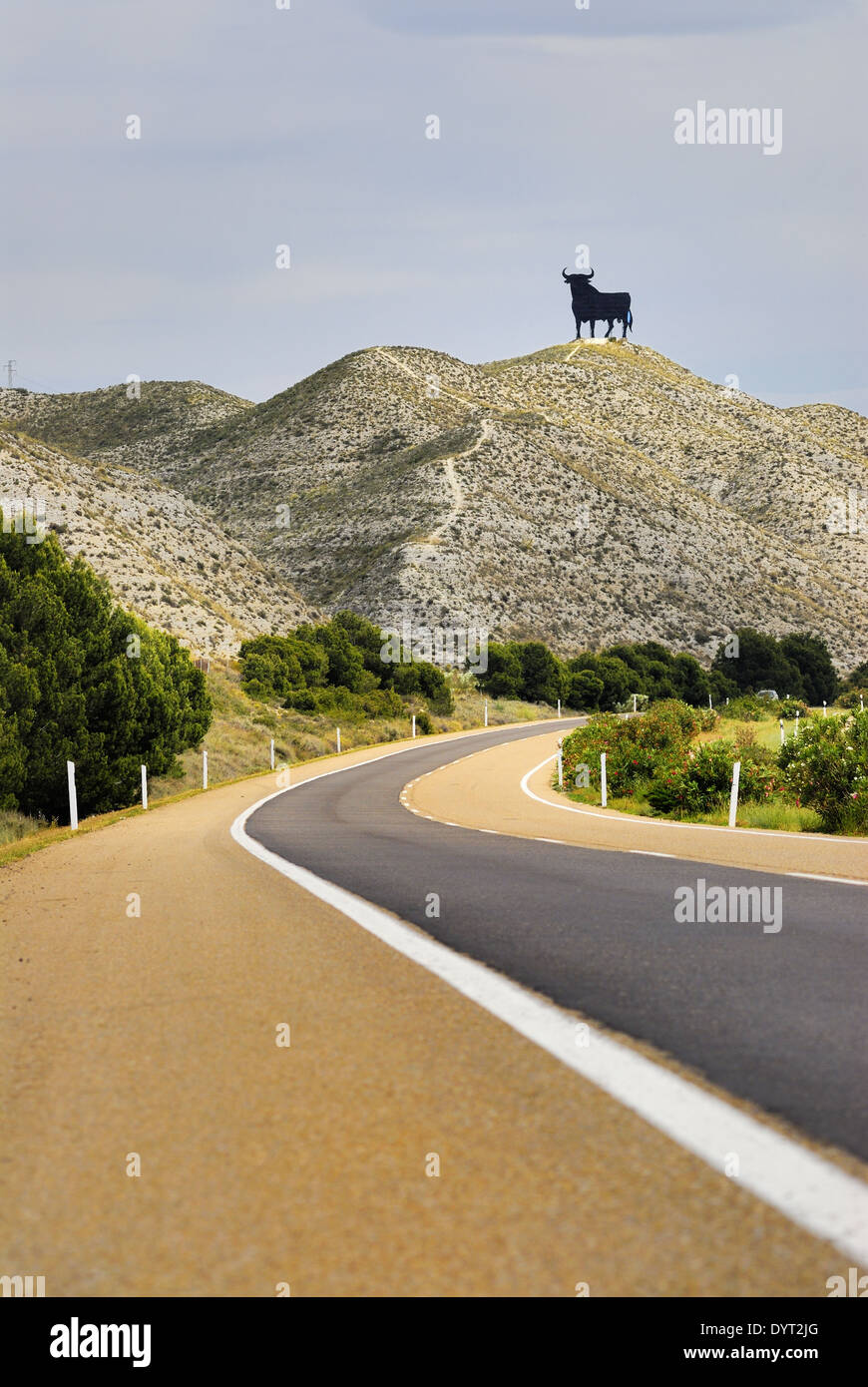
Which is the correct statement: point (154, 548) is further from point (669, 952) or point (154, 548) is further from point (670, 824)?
point (669, 952)

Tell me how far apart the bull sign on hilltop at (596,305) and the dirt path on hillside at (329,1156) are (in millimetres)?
151658

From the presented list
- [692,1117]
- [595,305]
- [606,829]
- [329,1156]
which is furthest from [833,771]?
[595,305]

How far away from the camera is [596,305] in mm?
149625

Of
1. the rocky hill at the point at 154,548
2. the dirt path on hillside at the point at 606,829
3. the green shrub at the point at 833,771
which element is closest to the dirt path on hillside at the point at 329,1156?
the dirt path on hillside at the point at 606,829

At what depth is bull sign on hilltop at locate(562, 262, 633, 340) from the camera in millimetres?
149125

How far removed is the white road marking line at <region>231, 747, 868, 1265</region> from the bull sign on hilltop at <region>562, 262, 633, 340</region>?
151650 mm

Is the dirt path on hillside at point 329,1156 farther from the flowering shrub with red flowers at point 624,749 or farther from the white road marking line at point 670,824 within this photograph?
the flowering shrub with red flowers at point 624,749

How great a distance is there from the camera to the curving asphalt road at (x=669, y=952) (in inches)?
180

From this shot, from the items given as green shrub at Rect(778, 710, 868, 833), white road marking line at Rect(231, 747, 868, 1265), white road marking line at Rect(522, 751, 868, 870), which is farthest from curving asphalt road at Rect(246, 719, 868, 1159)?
green shrub at Rect(778, 710, 868, 833)

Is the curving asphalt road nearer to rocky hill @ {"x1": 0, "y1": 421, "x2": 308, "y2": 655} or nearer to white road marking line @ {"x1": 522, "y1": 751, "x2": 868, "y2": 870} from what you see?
white road marking line @ {"x1": 522, "y1": 751, "x2": 868, "y2": 870}

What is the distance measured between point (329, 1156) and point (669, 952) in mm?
3557
